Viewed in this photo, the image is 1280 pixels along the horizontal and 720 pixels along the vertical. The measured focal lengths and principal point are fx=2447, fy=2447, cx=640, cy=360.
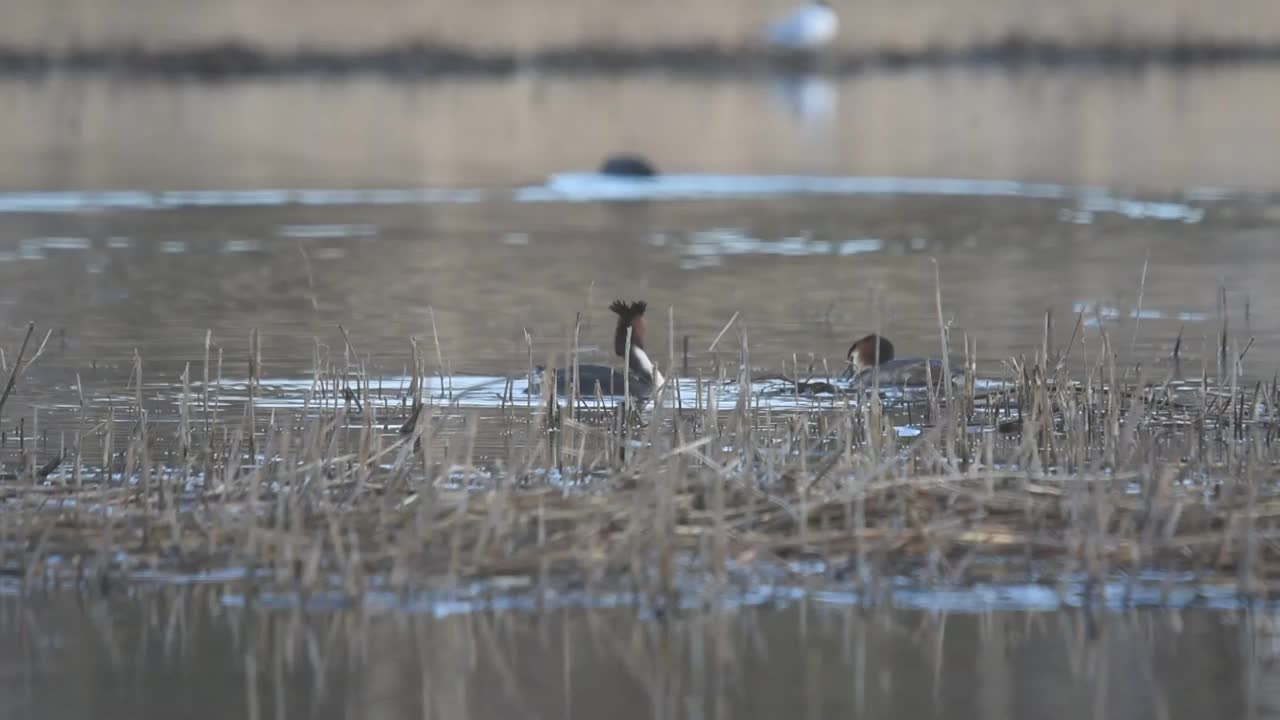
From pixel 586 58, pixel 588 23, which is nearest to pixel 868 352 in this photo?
pixel 586 58

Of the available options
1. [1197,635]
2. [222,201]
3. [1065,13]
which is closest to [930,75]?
[1065,13]

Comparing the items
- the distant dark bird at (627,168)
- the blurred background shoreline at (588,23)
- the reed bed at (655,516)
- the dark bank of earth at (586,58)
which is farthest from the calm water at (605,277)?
the blurred background shoreline at (588,23)

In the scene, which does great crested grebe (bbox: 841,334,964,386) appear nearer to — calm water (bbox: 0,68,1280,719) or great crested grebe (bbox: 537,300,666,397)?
calm water (bbox: 0,68,1280,719)

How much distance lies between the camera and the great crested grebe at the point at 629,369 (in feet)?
30.8

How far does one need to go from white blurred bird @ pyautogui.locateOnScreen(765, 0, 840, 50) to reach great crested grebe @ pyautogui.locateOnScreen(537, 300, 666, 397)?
34.5 meters

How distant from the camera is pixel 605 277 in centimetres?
1583

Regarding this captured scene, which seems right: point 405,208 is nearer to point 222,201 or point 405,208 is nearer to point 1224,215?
point 222,201

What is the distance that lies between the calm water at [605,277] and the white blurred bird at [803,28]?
91 cm

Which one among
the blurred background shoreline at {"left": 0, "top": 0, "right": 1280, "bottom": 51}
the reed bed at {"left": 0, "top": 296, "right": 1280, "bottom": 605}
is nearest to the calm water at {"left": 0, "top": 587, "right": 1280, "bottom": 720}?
the reed bed at {"left": 0, "top": 296, "right": 1280, "bottom": 605}

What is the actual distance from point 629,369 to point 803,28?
35148 millimetres

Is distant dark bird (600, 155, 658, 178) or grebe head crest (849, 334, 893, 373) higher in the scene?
distant dark bird (600, 155, 658, 178)

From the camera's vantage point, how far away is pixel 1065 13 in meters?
54.3

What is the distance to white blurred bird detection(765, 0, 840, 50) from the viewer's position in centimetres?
4375

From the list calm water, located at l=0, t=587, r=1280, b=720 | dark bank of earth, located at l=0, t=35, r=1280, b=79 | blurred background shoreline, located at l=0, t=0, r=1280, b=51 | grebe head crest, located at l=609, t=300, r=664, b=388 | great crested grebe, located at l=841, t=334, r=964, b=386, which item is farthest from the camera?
blurred background shoreline, located at l=0, t=0, r=1280, b=51
